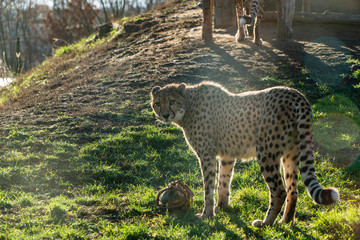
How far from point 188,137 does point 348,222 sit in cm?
187

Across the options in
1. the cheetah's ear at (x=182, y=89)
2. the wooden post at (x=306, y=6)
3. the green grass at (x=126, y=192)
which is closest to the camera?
the green grass at (x=126, y=192)

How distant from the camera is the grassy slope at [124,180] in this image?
4.28 m

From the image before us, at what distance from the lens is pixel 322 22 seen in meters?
11.6

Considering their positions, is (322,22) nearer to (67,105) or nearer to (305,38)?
(305,38)

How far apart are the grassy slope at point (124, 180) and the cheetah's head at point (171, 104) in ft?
3.34

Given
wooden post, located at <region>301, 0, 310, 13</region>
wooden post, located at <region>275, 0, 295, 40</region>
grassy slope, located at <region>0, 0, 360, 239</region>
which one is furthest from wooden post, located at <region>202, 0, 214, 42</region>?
wooden post, located at <region>301, 0, 310, 13</region>

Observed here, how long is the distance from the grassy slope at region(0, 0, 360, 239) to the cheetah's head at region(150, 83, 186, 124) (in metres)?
1.02

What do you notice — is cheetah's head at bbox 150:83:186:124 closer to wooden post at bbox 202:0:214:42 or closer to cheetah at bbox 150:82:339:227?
cheetah at bbox 150:82:339:227

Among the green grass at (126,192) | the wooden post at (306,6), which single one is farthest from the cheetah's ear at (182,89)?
the wooden post at (306,6)

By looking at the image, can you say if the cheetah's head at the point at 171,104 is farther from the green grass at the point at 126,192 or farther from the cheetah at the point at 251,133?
the green grass at the point at 126,192

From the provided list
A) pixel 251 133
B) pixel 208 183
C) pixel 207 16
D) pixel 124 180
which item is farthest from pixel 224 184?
pixel 207 16

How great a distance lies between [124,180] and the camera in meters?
5.78

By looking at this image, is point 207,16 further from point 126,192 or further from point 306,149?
point 306,149

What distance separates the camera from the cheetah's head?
4.79 metres
